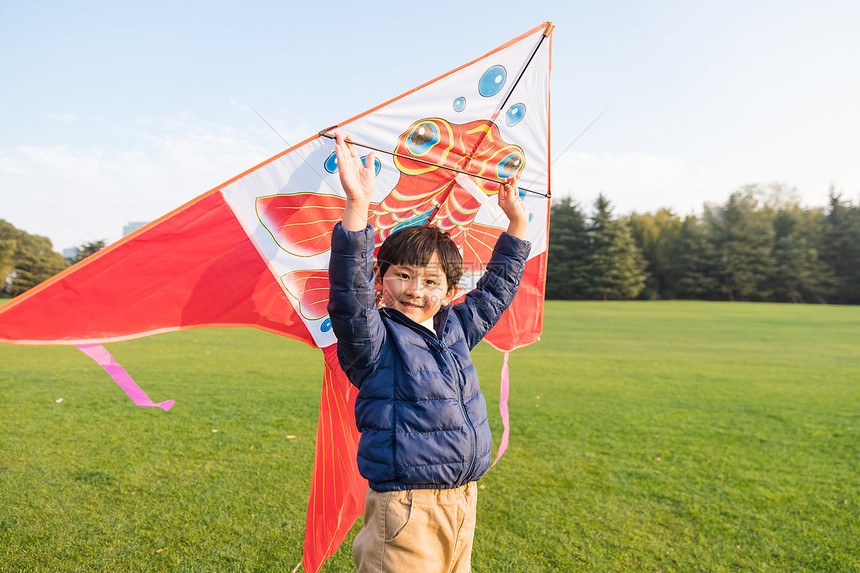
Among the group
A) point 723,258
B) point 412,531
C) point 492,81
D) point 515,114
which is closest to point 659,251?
point 723,258

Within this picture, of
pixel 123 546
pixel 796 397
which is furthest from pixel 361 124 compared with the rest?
pixel 796 397

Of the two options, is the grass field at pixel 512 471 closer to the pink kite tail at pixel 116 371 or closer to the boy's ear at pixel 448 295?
the pink kite tail at pixel 116 371

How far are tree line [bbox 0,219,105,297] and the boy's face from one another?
2901 cm

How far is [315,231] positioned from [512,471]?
3.03m

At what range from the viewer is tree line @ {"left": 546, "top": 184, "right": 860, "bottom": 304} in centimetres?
4022

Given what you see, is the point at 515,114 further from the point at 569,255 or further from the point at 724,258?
the point at 724,258

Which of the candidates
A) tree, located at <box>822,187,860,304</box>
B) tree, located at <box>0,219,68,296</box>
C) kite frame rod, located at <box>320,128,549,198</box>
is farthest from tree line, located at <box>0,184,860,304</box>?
kite frame rod, located at <box>320,128,549,198</box>

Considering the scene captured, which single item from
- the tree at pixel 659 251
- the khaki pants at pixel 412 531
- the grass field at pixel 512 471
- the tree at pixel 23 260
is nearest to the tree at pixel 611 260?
the tree at pixel 659 251

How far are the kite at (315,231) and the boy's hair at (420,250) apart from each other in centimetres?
41

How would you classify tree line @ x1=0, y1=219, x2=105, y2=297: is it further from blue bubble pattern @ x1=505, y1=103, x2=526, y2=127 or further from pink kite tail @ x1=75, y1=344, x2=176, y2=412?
blue bubble pattern @ x1=505, y1=103, x2=526, y2=127

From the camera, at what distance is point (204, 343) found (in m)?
12.1

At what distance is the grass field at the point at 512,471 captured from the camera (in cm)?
315

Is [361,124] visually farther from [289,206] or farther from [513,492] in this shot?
[513,492]

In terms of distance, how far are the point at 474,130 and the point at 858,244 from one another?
4945cm
